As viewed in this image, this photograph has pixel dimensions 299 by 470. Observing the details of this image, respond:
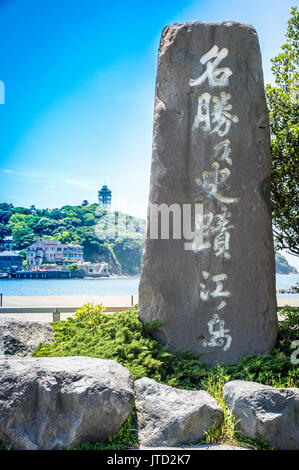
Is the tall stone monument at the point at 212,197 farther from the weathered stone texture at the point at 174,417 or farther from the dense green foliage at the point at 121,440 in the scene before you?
the dense green foliage at the point at 121,440

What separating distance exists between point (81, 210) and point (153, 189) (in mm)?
60054

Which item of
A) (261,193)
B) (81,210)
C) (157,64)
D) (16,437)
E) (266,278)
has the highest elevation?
(81,210)

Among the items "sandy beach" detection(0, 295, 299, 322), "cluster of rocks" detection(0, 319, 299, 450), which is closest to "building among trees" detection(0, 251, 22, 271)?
"sandy beach" detection(0, 295, 299, 322)

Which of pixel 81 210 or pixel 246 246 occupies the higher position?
pixel 81 210

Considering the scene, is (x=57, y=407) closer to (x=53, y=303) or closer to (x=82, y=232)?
(x=53, y=303)

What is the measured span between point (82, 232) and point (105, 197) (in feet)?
58.3

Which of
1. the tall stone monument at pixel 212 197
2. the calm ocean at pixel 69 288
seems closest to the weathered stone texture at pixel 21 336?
the tall stone monument at pixel 212 197

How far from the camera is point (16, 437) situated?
122 inches

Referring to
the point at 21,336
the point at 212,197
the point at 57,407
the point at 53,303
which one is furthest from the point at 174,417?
the point at 53,303

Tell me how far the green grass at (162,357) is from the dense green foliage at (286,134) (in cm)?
241

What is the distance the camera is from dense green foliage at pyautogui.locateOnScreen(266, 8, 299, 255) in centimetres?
698

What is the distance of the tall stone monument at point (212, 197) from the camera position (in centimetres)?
514

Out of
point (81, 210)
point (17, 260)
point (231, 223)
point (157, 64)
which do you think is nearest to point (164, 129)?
point (157, 64)

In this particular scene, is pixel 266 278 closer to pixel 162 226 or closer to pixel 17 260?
pixel 162 226
